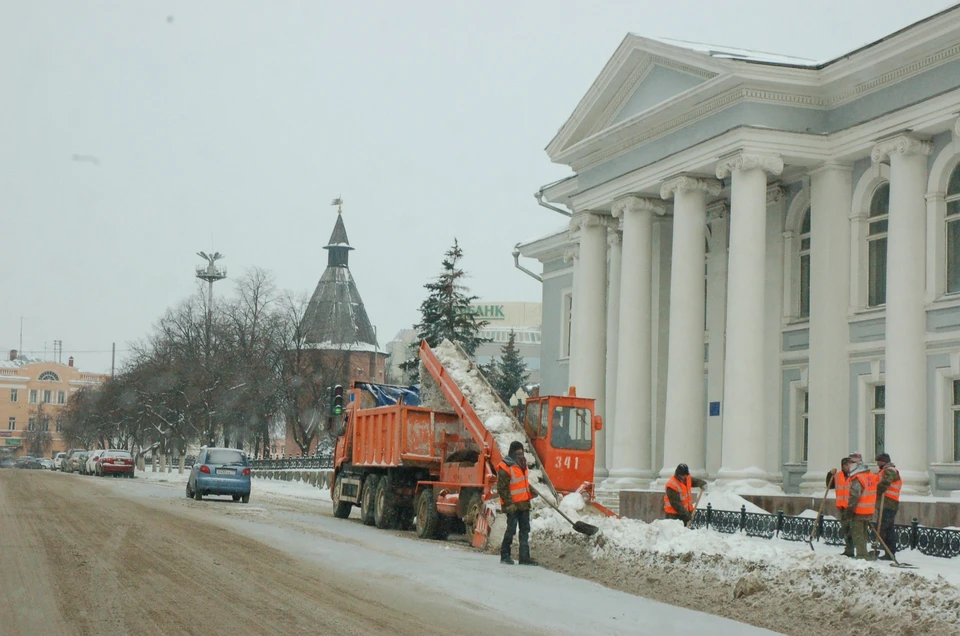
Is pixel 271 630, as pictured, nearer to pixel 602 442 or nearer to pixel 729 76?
pixel 729 76

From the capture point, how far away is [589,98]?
30734 millimetres

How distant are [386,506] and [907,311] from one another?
1113 centimetres

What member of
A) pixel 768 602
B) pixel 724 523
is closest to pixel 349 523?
pixel 724 523

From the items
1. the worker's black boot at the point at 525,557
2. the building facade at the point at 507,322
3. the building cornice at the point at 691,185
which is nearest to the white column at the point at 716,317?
the building cornice at the point at 691,185

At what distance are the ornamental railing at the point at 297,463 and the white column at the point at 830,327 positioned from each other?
28.6 metres

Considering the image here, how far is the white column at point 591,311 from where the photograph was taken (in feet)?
104

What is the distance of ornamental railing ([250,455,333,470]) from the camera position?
52219mm

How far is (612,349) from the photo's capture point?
32188 mm

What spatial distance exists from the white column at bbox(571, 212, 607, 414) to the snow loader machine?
720 cm

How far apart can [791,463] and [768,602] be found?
14907 mm

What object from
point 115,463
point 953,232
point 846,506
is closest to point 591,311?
point 953,232

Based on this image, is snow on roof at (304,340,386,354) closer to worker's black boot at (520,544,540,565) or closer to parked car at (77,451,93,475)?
parked car at (77,451,93,475)

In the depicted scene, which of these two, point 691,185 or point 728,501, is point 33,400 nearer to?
→ point 691,185

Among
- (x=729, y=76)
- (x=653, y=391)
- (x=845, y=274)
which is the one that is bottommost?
(x=653, y=391)
